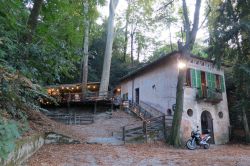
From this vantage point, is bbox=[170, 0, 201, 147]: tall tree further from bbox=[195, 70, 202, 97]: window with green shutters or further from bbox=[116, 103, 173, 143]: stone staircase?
bbox=[195, 70, 202, 97]: window with green shutters

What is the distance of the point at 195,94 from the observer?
58.3ft

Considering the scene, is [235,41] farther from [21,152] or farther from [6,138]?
[6,138]

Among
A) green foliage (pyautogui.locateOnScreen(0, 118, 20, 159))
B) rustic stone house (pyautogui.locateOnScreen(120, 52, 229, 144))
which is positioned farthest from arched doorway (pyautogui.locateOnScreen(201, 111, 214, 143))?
green foliage (pyautogui.locateOnScreen(0, 118, 20, 159))

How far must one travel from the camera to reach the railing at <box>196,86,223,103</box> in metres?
17.6

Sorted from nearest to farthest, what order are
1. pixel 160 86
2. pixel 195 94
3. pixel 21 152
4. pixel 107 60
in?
pixel 21 152 → pixel 195 94 → pixel 160 86 → pixel 107 60

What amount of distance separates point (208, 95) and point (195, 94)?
96 centimetres

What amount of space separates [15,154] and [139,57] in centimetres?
3600

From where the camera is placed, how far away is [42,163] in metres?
7.05

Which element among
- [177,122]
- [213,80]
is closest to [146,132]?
[177,122]

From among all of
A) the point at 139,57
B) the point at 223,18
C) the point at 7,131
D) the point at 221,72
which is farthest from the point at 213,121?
the point at 139,57

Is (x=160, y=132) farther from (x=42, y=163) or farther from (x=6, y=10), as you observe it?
(x=6, y=10)

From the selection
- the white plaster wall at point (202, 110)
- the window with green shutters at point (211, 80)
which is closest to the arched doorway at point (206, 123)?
the white plaster wall at point (202, 110)

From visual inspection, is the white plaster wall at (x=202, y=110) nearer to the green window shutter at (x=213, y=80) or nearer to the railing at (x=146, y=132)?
the green window shutter at (x=213, y=80)

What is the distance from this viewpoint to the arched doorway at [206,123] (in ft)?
59.5
